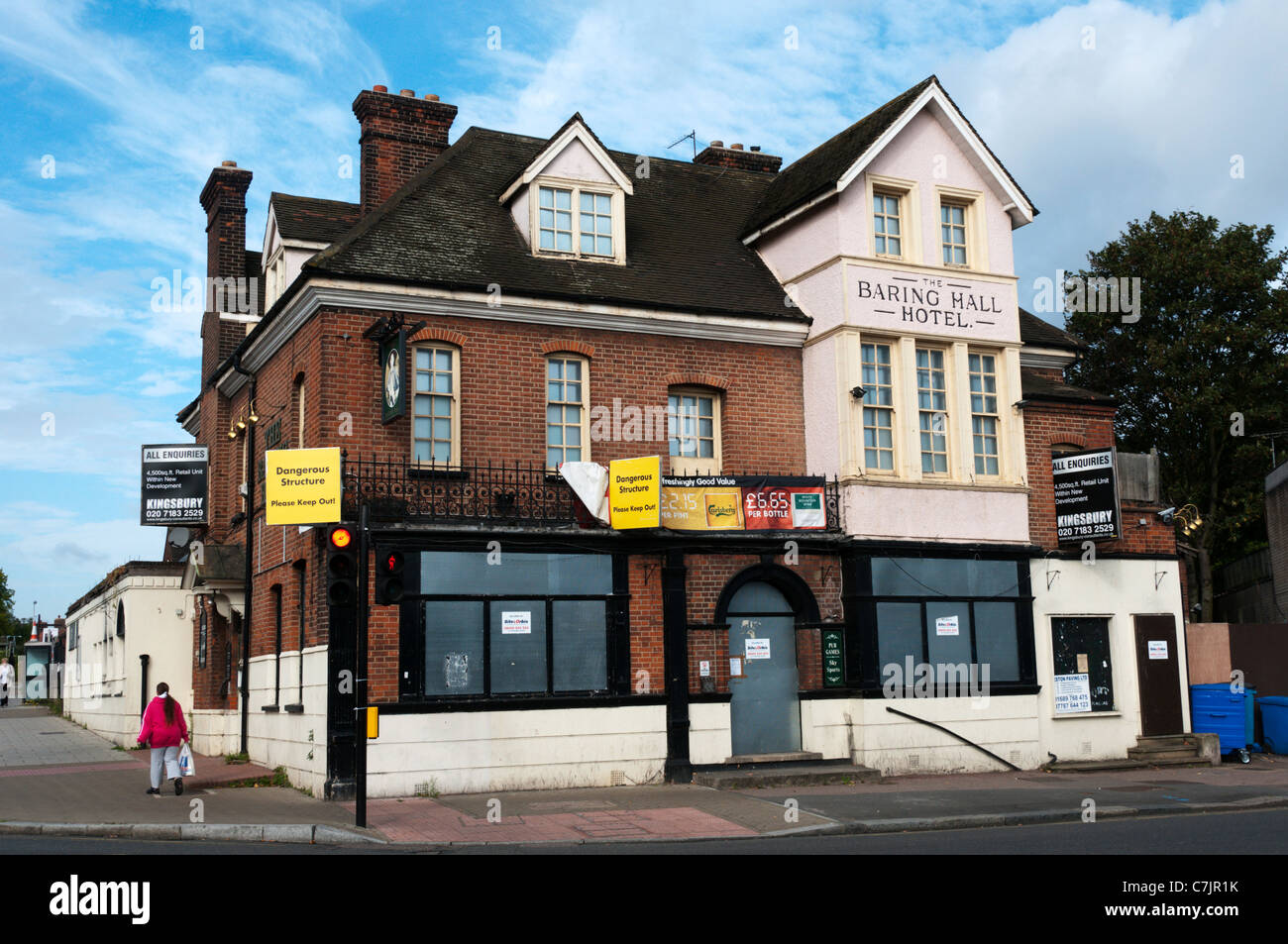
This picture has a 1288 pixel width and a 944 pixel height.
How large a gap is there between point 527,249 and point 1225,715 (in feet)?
48.5

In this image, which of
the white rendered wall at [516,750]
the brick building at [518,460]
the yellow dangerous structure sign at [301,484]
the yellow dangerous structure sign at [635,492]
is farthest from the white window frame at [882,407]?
the yellow dangerous structure sign at [301,484]

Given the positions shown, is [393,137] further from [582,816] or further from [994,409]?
[582,816]

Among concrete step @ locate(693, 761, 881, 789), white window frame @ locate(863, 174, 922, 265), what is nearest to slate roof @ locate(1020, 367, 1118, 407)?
white window frame @ locate(863, 174, 922, 265)

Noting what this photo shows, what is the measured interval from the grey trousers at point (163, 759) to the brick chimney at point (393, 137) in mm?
10253

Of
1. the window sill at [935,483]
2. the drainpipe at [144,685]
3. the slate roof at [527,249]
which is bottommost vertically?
the drainpipe at [144,685]

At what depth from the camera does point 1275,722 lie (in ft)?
74.8

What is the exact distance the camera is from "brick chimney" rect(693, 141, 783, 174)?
2631 cm

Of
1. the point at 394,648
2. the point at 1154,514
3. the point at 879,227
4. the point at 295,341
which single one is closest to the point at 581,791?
the point at 394,648

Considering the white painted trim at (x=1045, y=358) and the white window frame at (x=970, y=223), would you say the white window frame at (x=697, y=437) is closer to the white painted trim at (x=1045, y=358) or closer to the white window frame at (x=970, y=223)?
the white window frame at (x=970, y=223)

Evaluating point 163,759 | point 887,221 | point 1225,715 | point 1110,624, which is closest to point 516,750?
point 163,759

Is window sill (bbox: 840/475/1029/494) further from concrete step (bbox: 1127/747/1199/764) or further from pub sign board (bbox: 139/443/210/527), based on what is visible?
pub sign board (bbox: 139/443/210/527)

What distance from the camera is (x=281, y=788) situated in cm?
1767

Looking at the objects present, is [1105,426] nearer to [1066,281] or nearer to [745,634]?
[745,634]

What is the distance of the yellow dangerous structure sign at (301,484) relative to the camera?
1648cm
